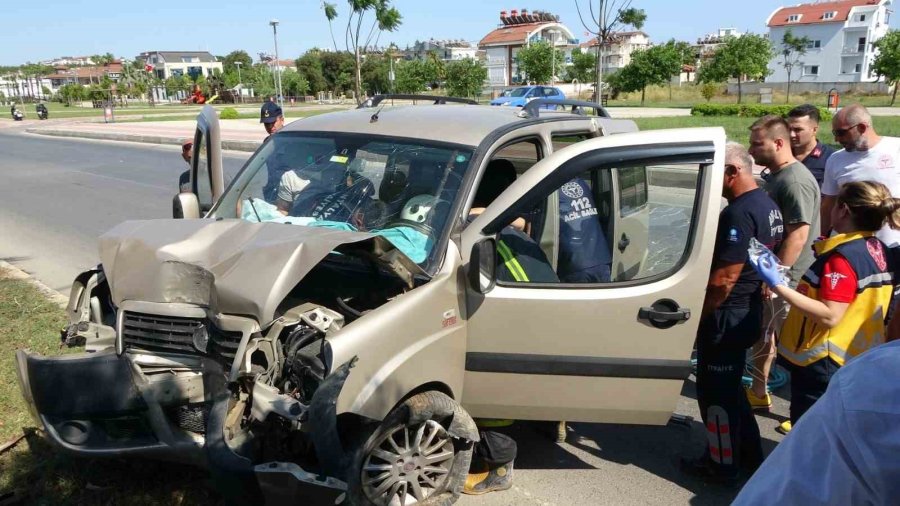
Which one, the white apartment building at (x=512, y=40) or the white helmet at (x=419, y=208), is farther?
the white apartment building at (x=512, y=40)

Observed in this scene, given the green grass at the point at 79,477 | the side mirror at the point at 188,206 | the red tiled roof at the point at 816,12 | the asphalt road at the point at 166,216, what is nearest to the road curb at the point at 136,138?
the asphalt road at the point at 166,216

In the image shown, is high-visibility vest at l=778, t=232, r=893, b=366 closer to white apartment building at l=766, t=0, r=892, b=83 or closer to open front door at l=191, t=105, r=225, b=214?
open front door at l=191, t=105, r=225, b=214

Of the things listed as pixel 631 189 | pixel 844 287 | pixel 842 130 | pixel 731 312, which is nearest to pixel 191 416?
pixel 731 312

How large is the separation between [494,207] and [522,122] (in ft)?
2.90

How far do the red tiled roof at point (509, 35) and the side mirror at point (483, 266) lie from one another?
9785 cm

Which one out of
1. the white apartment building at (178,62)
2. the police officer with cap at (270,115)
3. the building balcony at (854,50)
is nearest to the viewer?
the police officer with cap at (270,115)

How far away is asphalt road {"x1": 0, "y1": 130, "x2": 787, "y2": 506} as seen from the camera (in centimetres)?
343

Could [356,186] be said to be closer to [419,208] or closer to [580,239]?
[419,208]

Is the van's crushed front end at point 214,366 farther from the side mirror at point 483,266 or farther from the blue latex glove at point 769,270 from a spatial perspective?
the blue latex glove at point 769,270

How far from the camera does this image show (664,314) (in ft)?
9.99

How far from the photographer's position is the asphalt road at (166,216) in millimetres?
3426

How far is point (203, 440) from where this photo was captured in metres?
2.75

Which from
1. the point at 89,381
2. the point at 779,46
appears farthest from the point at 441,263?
the point at 779,46

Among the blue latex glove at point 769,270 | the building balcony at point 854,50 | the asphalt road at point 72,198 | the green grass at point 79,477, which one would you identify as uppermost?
the building balcony at point 854,50
